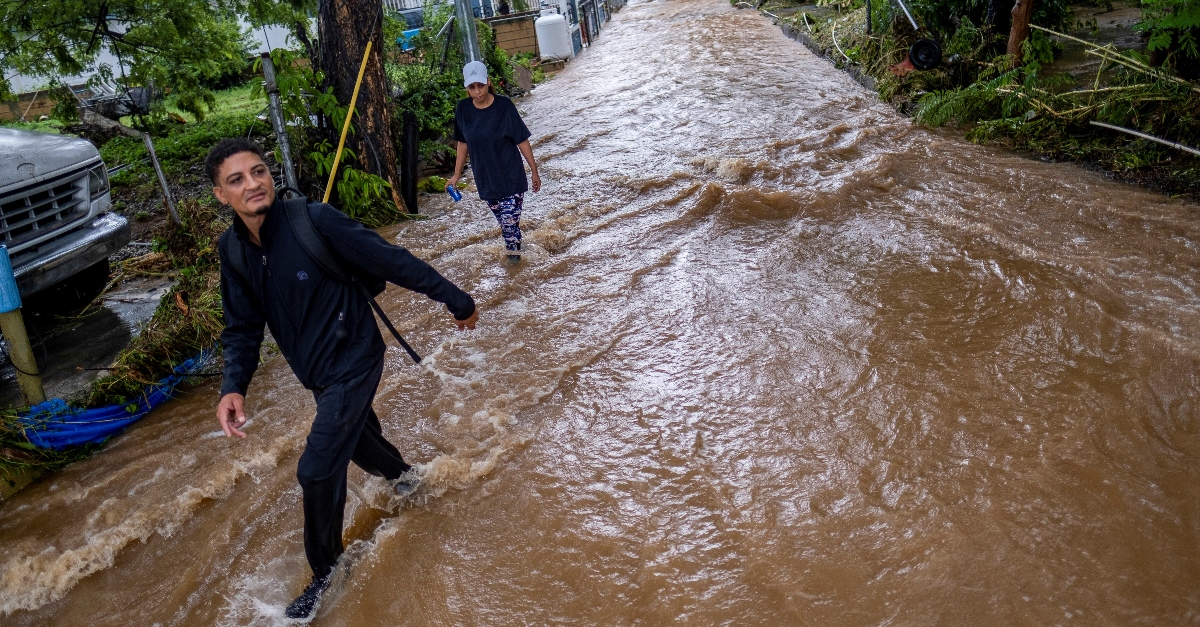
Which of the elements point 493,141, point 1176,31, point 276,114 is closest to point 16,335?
point 276,114

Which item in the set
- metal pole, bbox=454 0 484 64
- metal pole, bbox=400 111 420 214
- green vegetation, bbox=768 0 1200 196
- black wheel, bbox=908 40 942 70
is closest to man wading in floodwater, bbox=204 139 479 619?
metal pole, bbox=400 111 420 214

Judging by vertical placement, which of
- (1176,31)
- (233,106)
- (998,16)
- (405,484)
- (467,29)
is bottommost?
(405,484)

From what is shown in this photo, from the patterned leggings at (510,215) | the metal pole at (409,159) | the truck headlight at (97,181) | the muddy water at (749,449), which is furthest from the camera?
the metal pole at (409,159)

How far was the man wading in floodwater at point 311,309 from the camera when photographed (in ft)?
10.5

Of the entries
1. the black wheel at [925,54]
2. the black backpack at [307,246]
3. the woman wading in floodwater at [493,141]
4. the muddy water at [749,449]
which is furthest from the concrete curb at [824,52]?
the black backpack at [307,246]

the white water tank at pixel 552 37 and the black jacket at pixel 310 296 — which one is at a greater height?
the white water tank at pixel 552 37

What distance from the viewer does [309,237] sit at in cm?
319

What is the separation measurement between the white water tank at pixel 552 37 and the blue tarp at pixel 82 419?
1586 centimetres

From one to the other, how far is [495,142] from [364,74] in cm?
298

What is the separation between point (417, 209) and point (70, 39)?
4181mm

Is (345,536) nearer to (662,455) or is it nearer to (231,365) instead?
(231,365)

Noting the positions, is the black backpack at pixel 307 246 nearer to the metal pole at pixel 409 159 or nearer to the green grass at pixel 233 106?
the metal pole at pixel 409 159

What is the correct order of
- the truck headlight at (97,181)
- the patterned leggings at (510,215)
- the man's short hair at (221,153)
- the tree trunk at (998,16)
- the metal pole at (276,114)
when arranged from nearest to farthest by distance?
the man's short hair at (221,153) → the truck headlight at (97,181) → the patterned leggings at (510,215) → the metal pole at (276,114) → the tree trunk at (998,16)

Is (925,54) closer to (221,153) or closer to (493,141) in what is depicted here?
(493,141)
